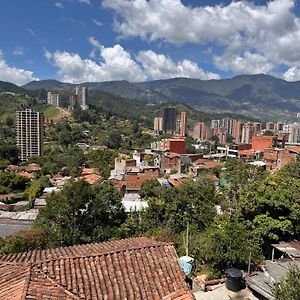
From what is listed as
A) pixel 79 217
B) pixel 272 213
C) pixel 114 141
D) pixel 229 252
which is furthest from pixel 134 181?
pixel 114 141

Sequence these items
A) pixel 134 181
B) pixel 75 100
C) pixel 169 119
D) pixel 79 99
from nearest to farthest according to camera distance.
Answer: pixel 134 181 → pixel 169 119 → pixel 75 100 → pixel 79 99

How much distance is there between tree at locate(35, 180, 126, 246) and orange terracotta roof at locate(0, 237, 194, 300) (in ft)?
33.2

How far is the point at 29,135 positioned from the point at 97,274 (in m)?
63.7

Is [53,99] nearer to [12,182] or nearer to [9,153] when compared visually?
[9,153]

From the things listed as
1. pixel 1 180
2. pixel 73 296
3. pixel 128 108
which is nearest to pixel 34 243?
pixel 73 296

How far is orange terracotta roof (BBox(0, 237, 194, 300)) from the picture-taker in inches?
191

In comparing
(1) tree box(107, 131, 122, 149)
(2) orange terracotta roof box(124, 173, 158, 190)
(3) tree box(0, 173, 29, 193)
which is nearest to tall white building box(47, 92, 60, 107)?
(1) tree box(107, 131, 122, 149)

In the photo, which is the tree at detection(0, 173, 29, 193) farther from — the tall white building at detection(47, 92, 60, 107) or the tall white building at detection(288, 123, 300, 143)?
Answer: the tall white building at detection(47, 92, 60, 107)

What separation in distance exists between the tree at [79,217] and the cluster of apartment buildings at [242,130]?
223 ft

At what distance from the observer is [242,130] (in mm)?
100438

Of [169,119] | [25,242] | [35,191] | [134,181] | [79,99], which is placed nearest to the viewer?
[25,242]

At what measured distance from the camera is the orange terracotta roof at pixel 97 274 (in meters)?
4.86

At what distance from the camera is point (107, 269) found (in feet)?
18.1

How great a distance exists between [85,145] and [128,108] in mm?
88442
